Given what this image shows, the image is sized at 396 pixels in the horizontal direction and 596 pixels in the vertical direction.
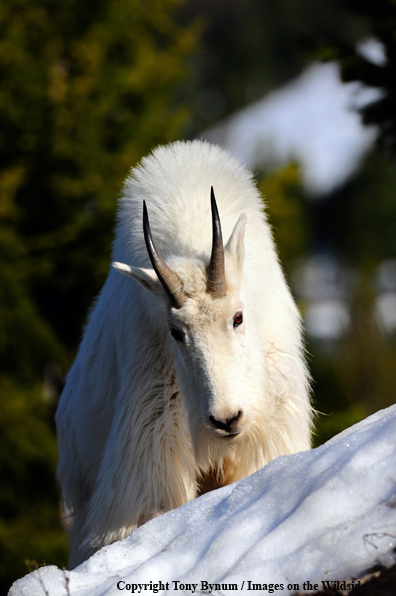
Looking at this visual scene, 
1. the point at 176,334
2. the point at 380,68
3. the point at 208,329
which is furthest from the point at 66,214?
the point at 208,329

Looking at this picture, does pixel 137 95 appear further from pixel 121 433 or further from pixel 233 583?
pixel 233 583

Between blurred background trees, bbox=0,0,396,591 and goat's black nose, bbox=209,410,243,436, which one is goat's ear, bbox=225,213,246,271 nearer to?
goat's black nose, bbox=209,410,243,436

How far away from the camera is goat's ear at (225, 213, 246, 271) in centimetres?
368

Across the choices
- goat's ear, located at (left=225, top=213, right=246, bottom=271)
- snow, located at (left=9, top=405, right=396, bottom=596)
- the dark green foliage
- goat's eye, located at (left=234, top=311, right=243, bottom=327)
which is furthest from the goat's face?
the dark green foliage

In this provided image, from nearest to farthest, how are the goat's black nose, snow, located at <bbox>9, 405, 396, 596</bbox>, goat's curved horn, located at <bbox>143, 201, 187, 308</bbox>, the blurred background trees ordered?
1. snow, located at <bbox>9, 405, 396, 596</bbox>
2. the goat's black nose
3. goat's curved horn, located at <bbox>143, 201, 187, 308</bbox>
4. the blurred background trees

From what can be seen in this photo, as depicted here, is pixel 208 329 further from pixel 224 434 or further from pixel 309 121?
pixel 309 121

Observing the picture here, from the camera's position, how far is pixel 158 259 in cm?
348

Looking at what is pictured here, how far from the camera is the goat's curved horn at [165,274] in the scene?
3.47 meters

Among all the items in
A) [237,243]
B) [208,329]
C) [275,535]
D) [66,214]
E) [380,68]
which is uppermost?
[380,68]

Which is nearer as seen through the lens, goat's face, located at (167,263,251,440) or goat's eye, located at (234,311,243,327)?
goat's face, located at (167,263,251,440)

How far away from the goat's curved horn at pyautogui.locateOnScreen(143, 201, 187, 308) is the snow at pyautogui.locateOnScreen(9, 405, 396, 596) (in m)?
1.08

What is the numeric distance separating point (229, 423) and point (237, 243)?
95 centimetres

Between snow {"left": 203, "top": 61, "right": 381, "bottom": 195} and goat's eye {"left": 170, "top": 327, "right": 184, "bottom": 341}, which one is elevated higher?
snow {"left": 203, "top": 61, "right": 381, "bottom": 195}

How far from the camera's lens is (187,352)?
3.53 metres
